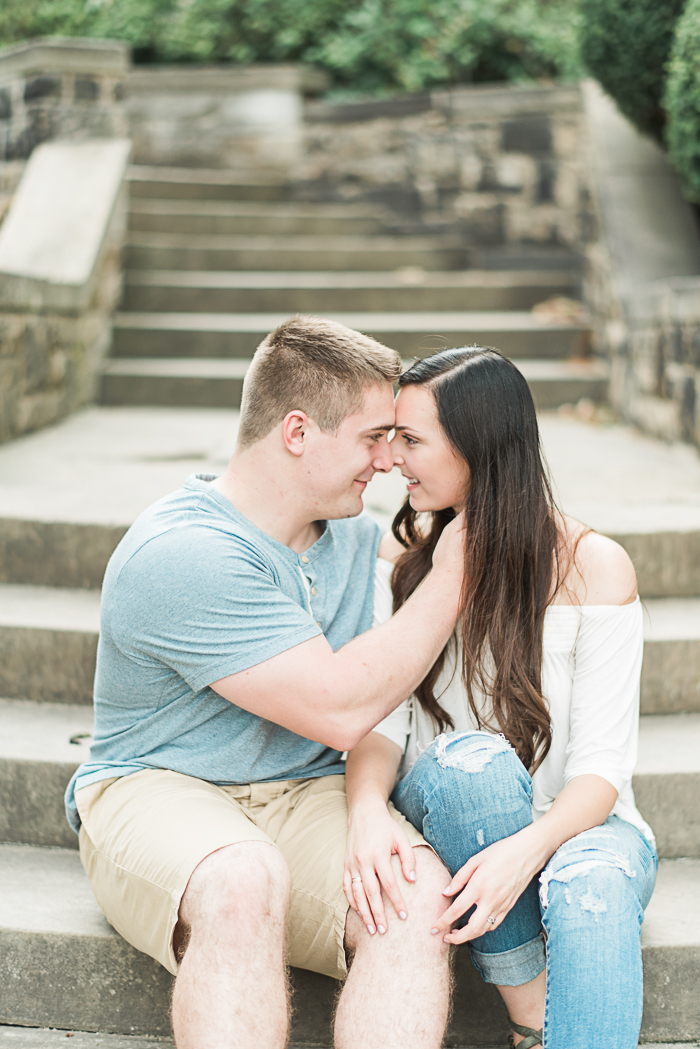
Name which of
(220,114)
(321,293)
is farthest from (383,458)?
A: (220,114)

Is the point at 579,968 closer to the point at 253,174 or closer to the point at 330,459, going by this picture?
the point at 330,459

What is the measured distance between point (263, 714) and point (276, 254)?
14.8 feet

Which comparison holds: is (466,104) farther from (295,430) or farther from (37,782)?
(37,782)

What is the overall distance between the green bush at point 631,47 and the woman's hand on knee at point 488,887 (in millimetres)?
3900

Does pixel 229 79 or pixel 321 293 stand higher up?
pixel 229 79

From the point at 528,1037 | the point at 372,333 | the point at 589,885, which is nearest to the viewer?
the point at 589,885

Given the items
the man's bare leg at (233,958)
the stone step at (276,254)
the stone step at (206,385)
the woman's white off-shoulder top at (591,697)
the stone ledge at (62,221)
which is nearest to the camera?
the man's bare leg at (233,958)

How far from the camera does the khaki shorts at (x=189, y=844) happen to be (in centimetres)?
162

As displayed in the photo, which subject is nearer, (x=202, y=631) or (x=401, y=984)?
(x=401, y=984)

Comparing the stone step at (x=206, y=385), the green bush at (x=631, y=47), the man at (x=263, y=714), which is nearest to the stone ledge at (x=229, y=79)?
the green bush at (x=631, y=47)

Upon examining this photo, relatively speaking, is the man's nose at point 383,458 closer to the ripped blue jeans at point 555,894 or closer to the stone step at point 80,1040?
the ripped blue jeans at point 555,894

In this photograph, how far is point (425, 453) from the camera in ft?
6.38

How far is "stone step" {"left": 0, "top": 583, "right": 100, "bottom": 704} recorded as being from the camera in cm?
247

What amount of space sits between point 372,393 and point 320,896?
3.16ft
